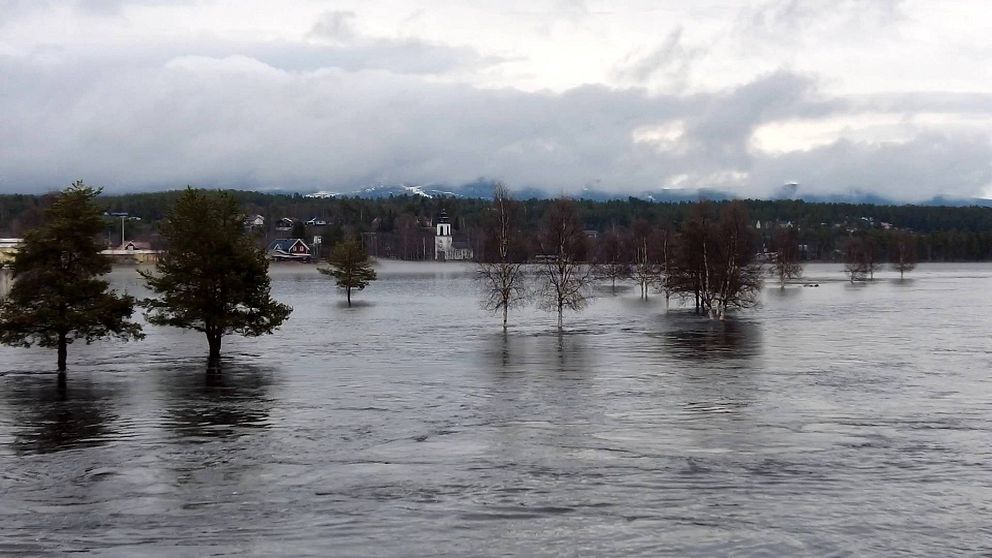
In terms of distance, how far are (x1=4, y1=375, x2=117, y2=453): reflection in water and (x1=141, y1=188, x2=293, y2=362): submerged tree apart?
604 centimetres

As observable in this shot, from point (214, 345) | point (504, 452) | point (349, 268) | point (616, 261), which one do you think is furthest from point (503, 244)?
point (616, 261)

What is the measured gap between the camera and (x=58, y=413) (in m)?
33.4

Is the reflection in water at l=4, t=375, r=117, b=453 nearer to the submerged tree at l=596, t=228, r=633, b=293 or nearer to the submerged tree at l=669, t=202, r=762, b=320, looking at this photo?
Result: the submerged tree at l=669, t=202, r=762, b=320

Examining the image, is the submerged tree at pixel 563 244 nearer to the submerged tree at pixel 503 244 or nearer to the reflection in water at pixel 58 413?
the submerged tree at pixel 503 244

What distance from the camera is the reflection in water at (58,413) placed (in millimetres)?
28570

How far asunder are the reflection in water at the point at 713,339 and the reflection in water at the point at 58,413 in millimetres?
A: 28062

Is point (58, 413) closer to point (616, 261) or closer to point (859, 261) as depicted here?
point (616, 261)

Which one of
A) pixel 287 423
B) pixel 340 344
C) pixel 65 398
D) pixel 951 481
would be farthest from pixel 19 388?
pixel 951 481

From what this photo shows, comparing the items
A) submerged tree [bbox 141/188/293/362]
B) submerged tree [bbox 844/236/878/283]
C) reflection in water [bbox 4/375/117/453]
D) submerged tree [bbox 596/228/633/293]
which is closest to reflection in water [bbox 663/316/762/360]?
submerged tree [bbox 141/188/293/362]

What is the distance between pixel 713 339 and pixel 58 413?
127 ft

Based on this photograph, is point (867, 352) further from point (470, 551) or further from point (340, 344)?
point (470, 551)

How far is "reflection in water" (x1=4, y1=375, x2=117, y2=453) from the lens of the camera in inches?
1125

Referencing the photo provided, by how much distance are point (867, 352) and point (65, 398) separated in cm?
3866

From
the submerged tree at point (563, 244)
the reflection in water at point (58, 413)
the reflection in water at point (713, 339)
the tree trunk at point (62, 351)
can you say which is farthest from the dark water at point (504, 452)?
the submerged tree at point (563, 244)
